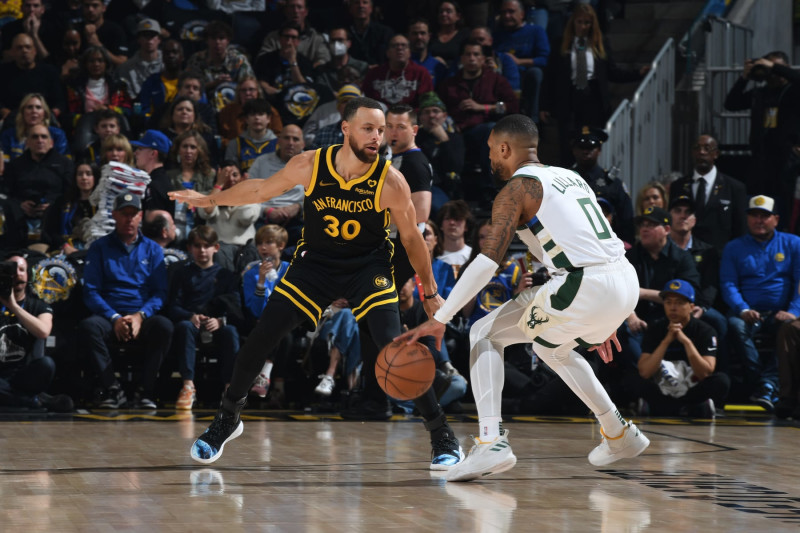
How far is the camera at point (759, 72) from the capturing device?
39.3 feet

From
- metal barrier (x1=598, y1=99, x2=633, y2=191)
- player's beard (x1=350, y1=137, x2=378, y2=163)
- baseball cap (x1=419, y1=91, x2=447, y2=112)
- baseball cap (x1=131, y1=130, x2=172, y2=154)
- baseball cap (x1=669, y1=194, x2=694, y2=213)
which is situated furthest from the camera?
metal barrier (x1=598, y1=99, x2=633, y2=191)

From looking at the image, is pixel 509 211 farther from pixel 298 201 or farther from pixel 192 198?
pixel 298 201

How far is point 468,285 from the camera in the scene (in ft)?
17.4

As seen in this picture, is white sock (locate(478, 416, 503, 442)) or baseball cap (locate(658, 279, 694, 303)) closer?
white sock (locate(478, 416, 503, 442))

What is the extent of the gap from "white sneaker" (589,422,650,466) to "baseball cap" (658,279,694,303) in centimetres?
362

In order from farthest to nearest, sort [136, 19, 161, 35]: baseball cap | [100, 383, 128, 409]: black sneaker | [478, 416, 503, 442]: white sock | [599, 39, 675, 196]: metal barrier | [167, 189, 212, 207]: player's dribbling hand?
[136, 19, 161, 35]: baseball cap
[599, 39, 675, 196]: metal barrier
[100, 383, 128, 409]: black sneaker
[167, 189, 212, 207]: player's dribbling hand
[478, 416, 503, 442]: white sock


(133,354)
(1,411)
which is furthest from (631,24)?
(1,411)

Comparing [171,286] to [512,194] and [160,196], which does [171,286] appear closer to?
[160,196]

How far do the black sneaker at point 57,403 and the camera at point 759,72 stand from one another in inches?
302

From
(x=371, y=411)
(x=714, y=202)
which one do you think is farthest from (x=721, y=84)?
(x=371, y=411)

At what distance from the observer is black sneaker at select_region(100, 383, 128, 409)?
30.9ft

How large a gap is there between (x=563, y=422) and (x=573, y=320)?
3.49m

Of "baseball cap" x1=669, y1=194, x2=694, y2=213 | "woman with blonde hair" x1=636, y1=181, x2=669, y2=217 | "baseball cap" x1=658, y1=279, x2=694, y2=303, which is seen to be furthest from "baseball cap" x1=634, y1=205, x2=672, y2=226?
"baseball cap" x1=658, y1=279, x2=694, y2=303

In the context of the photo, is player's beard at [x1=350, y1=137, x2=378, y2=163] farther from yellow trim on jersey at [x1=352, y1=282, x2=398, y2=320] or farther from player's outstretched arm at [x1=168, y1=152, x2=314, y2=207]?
yellow trim on jersey at [x1=352, y1=282, x2=398, y2=320]
